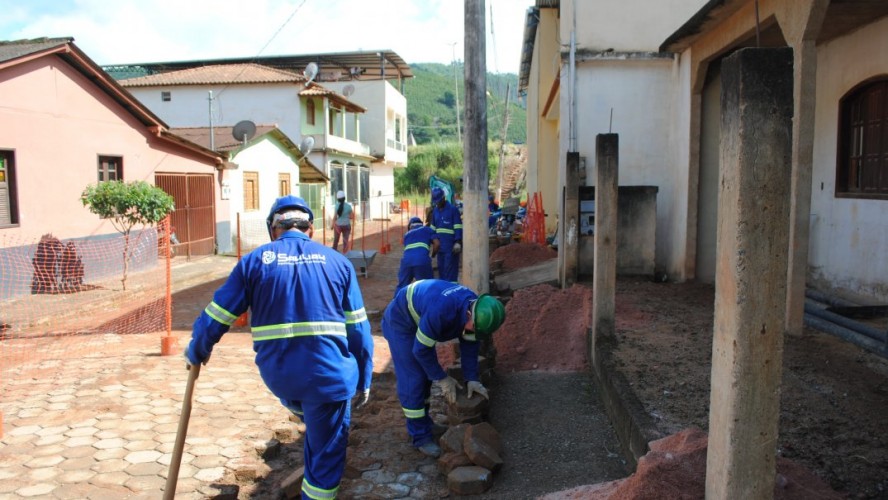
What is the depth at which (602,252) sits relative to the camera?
6.19 meters

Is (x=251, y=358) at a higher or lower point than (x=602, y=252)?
lower

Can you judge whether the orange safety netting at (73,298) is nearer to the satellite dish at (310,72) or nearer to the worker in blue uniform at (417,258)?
the worker in blue uniform at (417,258)

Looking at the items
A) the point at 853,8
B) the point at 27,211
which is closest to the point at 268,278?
the point at 853,8

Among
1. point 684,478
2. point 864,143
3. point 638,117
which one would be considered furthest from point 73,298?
point 864,143

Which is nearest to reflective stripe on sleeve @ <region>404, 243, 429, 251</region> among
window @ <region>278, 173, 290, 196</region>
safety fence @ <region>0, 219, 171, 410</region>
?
safety fence @ <region>0, 219, 171, 410</region>

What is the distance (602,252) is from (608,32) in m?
5.73

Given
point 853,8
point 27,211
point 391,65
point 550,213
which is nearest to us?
point 853,8

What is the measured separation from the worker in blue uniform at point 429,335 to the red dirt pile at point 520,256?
7816mm

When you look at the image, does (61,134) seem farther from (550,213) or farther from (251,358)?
(550,213)

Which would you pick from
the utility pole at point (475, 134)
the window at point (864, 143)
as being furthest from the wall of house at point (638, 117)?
the utility pole at point (475, 134)

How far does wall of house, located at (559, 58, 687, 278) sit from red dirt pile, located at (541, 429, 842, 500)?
7562 mm

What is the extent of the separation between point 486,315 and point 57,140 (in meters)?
11.2

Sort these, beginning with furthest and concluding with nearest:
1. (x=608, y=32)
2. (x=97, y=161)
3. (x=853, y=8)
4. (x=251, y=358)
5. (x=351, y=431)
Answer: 1. (x=97, y=161)
2. (x=608, y=32)
3. (x=251, y=358)
4. (x=853, y=8)
5. (x=351, y=431)

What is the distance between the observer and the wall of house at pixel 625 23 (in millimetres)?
10617
